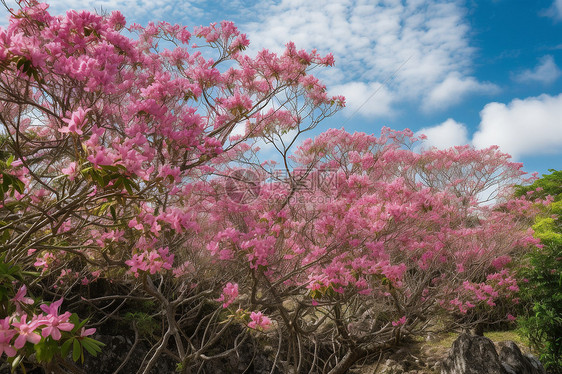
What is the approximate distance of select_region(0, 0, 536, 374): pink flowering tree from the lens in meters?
2.19

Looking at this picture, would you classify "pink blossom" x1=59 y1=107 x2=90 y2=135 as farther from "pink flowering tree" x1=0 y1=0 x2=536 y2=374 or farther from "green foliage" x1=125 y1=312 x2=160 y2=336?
"green foliage" x1=125 y1=312 x2=160 y2=336

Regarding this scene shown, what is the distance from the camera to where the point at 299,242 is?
5082mm

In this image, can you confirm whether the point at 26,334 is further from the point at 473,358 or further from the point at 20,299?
the point at 473,358

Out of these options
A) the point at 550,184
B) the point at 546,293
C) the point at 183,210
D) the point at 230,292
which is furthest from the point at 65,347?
the point at 550,184

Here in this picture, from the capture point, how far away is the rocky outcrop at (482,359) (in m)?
5.55

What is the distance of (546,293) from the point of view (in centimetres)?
721

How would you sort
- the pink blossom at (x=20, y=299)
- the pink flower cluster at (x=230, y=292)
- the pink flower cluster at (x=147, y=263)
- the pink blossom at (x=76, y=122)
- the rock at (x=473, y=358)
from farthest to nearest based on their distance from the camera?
the rock at (x=473, y=358), the pink flower cluster at (x=230, y=292), the pink flower cluster at (x=147, y=263), the pink blossom at (x=76, y=122), the pink blossom at (x=20, y=299)

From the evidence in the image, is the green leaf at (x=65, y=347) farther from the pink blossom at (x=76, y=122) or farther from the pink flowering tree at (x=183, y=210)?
the pink blossom at (x=76, y=122)

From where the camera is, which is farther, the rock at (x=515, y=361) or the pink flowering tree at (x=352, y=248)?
the rock at (x=515, y=361)

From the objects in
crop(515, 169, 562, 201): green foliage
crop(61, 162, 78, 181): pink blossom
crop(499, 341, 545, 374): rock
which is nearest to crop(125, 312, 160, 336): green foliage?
crop(61, 162, 78, 181): pink blossom

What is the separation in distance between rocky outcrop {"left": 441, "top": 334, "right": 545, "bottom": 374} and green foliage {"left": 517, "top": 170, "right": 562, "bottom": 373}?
1.20m

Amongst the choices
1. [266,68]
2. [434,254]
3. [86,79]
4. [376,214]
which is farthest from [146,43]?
[434,254]

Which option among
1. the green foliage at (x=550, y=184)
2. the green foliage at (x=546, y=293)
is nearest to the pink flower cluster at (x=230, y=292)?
the green foliage at (x=546, y=293)

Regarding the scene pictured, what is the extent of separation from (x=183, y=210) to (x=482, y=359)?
479 centimetres
